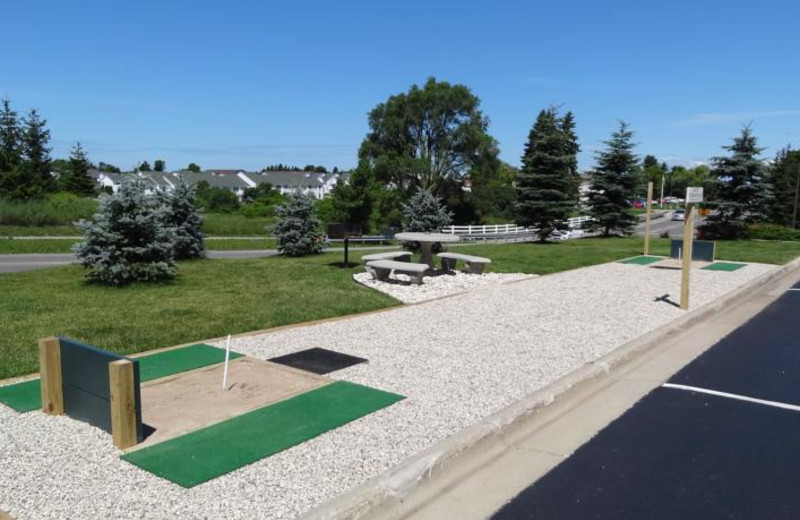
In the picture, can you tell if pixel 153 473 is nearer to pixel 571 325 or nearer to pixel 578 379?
pixel 578 379

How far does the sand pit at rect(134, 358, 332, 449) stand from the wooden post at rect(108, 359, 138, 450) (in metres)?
0.14

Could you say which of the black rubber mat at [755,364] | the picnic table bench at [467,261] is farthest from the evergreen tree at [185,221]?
the black rubber mat at [755,364]

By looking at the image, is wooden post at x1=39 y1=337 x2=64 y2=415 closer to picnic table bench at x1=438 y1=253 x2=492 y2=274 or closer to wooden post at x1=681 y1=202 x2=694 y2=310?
wooden post at x1=681 y1=202 x2=694 y2=310

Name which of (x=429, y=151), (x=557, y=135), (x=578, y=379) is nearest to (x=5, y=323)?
(x=578, y=379)

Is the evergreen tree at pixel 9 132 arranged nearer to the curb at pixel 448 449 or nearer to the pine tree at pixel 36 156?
the pine tree at pixel 36 156

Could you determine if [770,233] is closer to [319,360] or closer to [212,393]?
[319,360]

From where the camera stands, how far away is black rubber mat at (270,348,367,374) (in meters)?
6.57

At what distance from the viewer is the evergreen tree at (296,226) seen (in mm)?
20031

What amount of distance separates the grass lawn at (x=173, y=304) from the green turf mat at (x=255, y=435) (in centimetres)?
278

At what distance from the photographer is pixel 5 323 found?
8.23m

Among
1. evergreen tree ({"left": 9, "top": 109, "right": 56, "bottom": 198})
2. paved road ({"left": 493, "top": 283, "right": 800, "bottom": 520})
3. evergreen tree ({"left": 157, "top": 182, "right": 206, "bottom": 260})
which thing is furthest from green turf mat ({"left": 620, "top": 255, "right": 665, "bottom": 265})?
evergreen tree ({"left": 9, "top": 109, "right": 56, "bottom": 198})

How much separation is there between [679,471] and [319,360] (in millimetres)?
3893

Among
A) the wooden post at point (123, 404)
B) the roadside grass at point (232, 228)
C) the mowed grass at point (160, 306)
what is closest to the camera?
the wooden post at point (123, 404)

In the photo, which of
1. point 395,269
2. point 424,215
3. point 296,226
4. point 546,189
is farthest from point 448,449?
point 546,189
